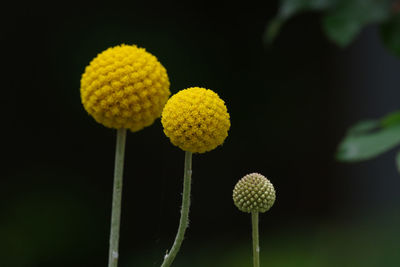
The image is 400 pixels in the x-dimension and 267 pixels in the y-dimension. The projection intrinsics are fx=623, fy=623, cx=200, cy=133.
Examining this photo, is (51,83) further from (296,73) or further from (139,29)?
(296,73)

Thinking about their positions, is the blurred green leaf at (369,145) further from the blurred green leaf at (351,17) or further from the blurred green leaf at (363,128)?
the blurred green leaf at (351,17)

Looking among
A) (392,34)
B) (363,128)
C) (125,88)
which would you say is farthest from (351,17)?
(125,88)

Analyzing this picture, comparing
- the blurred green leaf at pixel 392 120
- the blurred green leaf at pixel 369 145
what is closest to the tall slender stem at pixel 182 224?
the blurred green leaf at pixel 369 145

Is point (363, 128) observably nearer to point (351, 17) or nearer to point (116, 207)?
point (351, 17)

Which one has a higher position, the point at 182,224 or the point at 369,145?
the point at 369,145

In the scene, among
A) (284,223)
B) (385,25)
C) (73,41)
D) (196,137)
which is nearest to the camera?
(196,137)

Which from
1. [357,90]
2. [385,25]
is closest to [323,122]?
[357,90]
